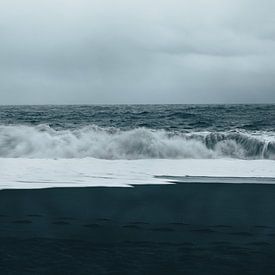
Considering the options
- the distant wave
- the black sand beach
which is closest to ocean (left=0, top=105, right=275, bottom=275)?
the black sand beach

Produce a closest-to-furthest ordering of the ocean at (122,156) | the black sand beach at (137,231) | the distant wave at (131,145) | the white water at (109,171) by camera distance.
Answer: the black sand beach at (137,231), the white water at (109,171), the ocean at (122,156), the distant wave at (131,145)

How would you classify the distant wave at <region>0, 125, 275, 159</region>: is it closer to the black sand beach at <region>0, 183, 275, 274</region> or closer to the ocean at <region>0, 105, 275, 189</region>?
the ocean at <region>0, 105, 275, 189</region>

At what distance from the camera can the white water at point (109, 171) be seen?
28.8 ft

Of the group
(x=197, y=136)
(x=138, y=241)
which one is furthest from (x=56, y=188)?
(x=197, y=136)

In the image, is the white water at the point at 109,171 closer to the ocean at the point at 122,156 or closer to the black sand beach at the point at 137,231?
the ocean at the point at 122,156

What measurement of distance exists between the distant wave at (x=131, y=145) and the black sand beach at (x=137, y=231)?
665 cm

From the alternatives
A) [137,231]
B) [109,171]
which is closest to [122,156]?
[109,171]

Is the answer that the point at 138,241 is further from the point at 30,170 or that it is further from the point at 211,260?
the point at 30,170

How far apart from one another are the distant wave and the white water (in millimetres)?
1833

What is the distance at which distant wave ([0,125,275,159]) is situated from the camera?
47.8ft

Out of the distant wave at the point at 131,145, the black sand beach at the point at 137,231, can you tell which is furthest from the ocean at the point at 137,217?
the distant wave at the point at 131,145

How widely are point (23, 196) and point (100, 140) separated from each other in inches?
338

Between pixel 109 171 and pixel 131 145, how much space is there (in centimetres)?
474

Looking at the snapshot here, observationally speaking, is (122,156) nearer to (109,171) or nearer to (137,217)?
(109,171)
